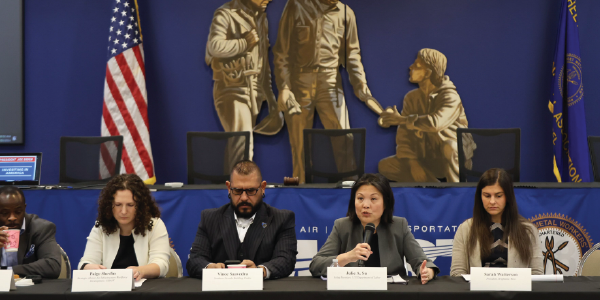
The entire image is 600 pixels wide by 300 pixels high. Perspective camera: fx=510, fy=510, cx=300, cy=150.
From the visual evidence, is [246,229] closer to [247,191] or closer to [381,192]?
[247,191]

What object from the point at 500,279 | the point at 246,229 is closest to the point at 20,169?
the point at 246,229

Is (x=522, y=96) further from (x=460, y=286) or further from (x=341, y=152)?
(x=460, y=286)

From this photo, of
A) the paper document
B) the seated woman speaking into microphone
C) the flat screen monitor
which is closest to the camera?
the paper document

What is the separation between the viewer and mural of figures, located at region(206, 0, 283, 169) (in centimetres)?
560

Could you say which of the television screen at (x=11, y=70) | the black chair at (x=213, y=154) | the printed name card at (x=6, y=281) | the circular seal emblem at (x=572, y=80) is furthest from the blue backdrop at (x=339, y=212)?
the television screen at (x=11, y=70)

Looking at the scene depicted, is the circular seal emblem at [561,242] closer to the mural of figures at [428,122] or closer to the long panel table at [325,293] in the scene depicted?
the long panel table at [325,293]

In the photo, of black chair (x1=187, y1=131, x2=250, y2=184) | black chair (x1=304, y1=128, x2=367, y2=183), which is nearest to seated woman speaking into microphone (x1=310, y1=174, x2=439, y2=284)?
black chair (x1=304, y1=128, x2=367, y2=183)

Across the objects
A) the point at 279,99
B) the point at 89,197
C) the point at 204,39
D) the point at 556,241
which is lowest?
the point at 556,241

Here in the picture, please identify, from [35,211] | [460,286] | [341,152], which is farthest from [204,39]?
[460,286]

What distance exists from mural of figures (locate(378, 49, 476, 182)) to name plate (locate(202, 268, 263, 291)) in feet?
13.3

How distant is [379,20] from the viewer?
569 centimetres

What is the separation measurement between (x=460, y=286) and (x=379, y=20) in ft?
14.3

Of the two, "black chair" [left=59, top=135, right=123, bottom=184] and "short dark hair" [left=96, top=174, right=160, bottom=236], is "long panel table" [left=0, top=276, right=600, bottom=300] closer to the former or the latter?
"short dark hair" [left=96, top=174, right=160, bottom=236]

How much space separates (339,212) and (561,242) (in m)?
1.49
